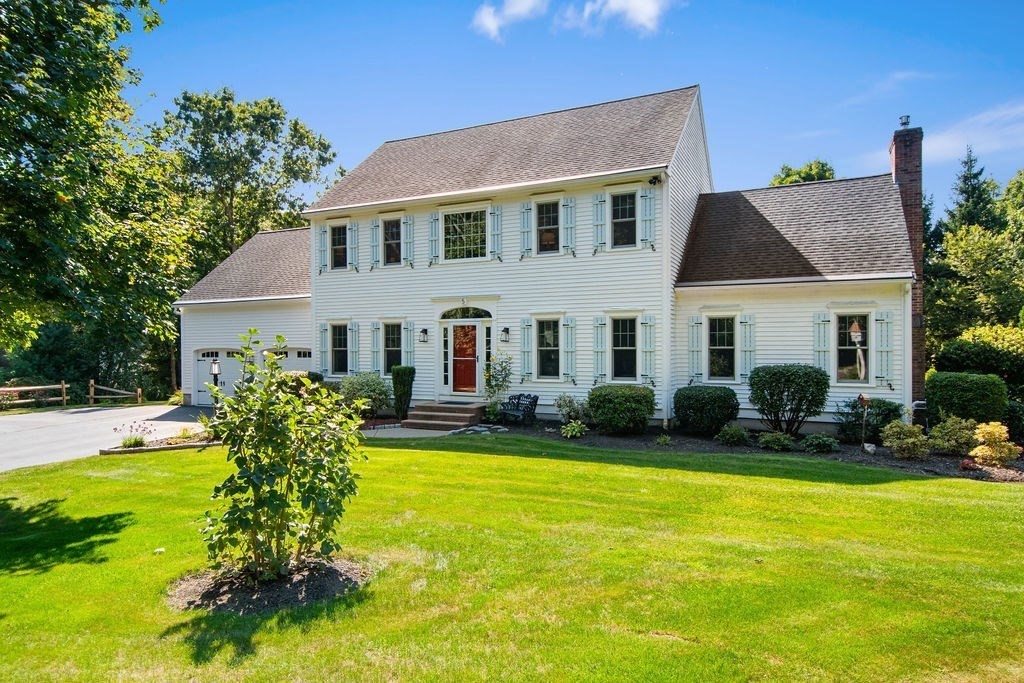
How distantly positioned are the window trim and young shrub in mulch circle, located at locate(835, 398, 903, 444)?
9.62m

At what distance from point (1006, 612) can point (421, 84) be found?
15283mm

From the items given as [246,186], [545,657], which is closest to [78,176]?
[545,657]

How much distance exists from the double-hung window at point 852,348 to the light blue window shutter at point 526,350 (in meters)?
7.37

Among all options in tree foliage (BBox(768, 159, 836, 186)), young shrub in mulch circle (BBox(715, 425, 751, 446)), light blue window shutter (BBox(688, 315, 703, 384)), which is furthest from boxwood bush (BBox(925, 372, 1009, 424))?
tree foliage (BBox(768, 159, 836, 186))

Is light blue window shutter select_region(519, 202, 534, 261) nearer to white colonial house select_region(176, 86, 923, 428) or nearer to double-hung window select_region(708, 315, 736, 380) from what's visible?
white colonial house select_region(176, 86, 923, 428)

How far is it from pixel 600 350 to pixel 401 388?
5.74 meters

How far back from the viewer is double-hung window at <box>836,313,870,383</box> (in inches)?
514

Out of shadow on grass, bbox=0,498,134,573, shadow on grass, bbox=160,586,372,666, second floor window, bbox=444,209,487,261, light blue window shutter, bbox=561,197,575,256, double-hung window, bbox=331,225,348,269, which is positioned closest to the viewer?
shadow on grass, bbox=160,586,372,666

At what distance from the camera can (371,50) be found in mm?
12742

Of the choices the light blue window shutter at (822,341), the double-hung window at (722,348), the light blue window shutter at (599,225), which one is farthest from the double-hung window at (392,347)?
the light blue window shutter at (822,341)

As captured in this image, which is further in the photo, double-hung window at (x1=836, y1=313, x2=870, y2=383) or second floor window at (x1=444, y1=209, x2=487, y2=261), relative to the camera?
second floor window at (x1=444, y1=209, x2=487, y2=261)

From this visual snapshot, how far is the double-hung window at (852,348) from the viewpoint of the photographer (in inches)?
514

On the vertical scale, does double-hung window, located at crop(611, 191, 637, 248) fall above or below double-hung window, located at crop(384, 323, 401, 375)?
above

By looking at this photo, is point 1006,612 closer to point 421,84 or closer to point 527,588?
point 527,588
